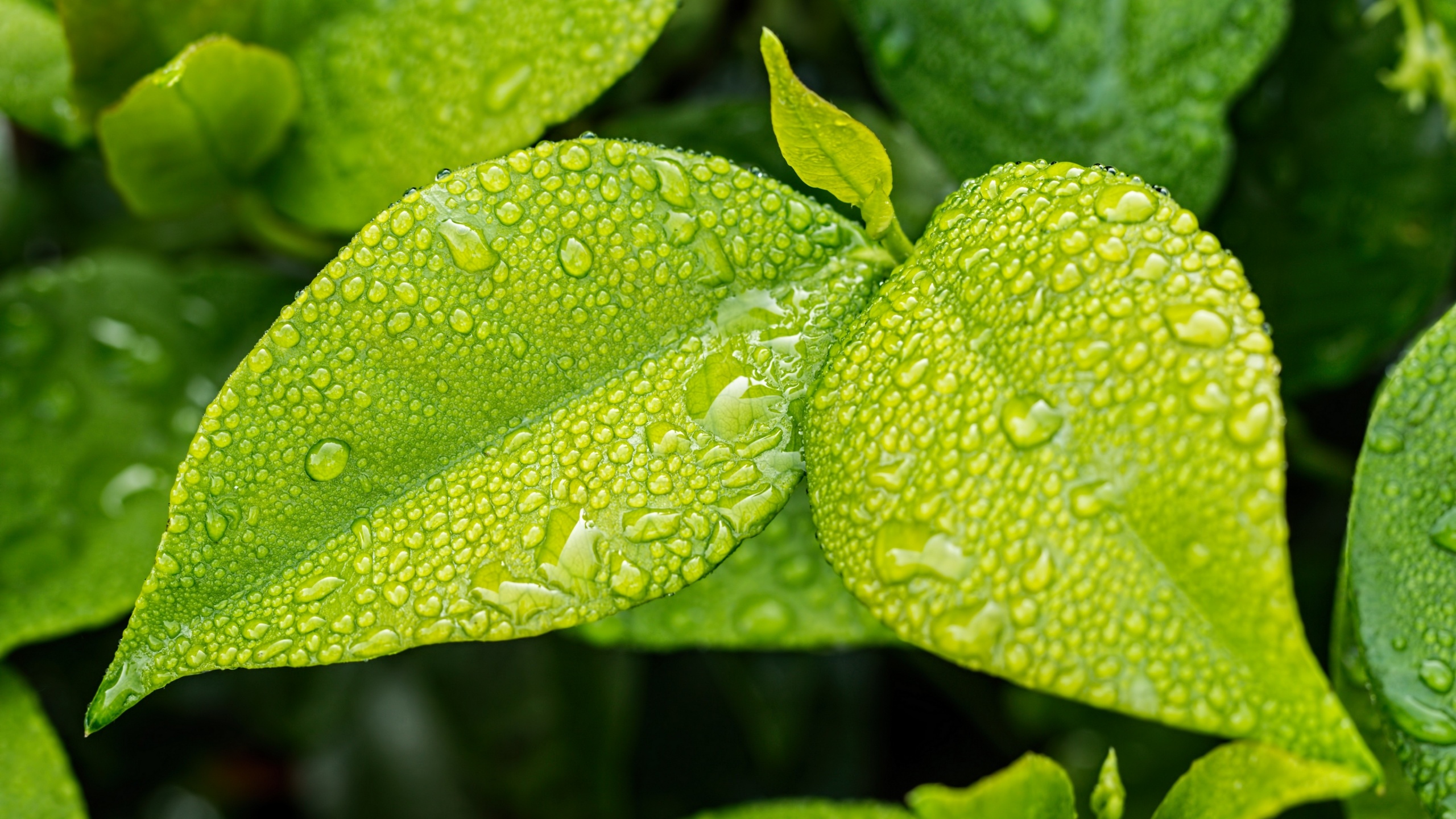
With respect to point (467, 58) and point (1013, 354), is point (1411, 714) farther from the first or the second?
point (467, 58)

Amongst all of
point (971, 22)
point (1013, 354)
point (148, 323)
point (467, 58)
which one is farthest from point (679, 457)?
point (148, 323)

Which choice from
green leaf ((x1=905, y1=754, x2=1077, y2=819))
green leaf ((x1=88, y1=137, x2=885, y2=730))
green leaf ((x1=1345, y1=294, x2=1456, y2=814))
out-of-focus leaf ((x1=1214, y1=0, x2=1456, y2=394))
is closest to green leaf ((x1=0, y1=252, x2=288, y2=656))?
green leaf ((x1=88, y1=137, x2=885, y2=730))

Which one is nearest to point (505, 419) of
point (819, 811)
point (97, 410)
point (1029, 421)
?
point (1029, 421)

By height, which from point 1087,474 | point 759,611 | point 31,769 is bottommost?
point 31,769

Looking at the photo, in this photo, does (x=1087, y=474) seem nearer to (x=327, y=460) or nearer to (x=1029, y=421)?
(x=1029, y=421)

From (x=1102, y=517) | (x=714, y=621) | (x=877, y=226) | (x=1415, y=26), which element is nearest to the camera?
(x=1102, y=517)
